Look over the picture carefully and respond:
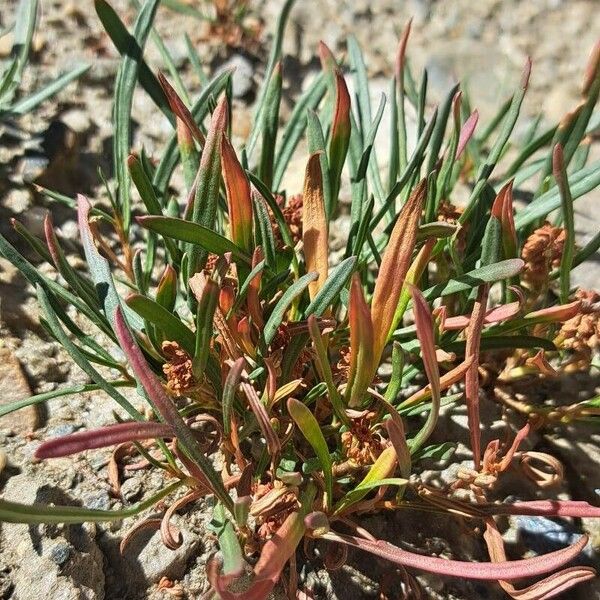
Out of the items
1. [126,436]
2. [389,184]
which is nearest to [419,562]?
[126,436]

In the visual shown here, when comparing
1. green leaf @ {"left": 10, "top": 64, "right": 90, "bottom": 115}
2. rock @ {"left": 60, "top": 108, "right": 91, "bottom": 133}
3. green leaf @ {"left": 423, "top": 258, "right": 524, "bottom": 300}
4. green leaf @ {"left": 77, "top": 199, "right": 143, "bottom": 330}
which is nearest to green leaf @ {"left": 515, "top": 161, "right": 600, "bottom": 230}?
green leaf @ {"left": 423, "top": 258, "right": 524, "bottom": 300}

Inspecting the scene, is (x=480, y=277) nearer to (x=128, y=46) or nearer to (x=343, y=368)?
(x=343, y=368)

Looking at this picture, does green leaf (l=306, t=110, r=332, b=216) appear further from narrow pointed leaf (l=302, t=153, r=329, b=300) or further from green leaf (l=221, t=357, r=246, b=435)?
green leaf (l=221, t=357, r=246, b=435)

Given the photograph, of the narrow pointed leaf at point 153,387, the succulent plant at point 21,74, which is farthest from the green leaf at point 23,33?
the narrow pointed leaf at point 153,387

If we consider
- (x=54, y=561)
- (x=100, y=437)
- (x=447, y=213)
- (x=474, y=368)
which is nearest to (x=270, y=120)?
(x=447, y=213)

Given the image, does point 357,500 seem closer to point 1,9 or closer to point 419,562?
point 419,562

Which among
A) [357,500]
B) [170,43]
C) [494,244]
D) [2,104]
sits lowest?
[357,500]

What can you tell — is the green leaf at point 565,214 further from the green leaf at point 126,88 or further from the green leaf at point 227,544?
the green leaf at point 126,88
